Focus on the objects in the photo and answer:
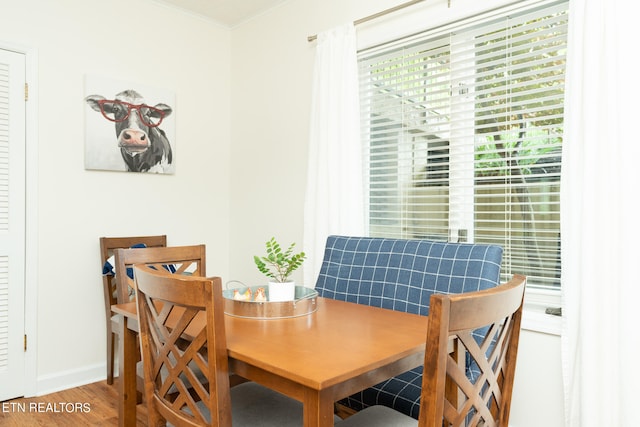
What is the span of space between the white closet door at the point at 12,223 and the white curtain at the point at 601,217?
298cm

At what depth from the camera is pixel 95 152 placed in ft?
10.1

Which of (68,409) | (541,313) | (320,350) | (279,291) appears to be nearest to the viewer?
(320,350)

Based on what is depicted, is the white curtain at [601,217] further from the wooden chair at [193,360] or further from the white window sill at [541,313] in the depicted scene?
the wooden chair at [193,360]

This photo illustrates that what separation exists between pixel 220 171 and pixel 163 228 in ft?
2.26

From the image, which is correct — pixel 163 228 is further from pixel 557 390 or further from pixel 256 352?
pixel 557 390

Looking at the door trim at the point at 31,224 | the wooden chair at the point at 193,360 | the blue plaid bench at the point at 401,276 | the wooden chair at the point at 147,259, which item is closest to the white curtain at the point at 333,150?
the blue plaid bench at the point at 401,276

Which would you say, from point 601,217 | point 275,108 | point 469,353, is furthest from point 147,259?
point 601,217

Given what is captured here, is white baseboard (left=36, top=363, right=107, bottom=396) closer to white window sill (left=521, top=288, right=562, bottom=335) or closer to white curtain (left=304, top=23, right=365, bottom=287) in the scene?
white curtain (left=304, top=23, right=365, bottom=287)

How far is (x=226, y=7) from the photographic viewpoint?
3496 millimetres

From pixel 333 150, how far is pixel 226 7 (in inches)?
60.5

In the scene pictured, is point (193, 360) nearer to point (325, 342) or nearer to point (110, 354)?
point (325, 342)

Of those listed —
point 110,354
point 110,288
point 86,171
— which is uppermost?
point 86,171

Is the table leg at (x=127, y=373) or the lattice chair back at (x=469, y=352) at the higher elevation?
the lattice chair back at (x=469, y=352)

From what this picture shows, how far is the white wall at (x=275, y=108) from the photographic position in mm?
2982
